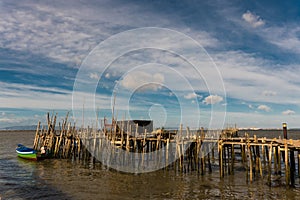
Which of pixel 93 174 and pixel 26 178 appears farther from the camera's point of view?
pixel 93 174

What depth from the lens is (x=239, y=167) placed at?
26.9 m

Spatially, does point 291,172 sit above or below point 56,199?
above

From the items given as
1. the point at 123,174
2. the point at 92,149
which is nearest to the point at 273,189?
the point at 123,174

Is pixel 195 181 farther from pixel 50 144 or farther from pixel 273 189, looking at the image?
pixel 50 144

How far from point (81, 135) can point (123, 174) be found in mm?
9863

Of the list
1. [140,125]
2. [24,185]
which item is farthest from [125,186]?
[140,125]

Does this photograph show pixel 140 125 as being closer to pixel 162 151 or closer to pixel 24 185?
pixel 162 151

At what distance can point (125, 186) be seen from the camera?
62.2 feet

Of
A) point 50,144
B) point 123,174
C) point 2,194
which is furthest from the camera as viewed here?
point 50,144

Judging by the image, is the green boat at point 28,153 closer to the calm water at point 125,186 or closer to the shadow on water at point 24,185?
the shadow on water at point 24,185

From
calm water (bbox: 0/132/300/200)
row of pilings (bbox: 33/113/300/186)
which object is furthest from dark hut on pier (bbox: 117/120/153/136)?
calm water (bbox: 0/132/300/200)

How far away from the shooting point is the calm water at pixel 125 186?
1656 centimetres

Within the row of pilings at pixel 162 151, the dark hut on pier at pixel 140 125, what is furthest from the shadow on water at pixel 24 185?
the dark hut on pier at pixel 140 125

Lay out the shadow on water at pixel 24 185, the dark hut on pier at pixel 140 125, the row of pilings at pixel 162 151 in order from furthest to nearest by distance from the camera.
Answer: the dark hut on pier at pixel 140 125
the row of pilings at pixel 162 151
the shadow on water at pixel 24 185
